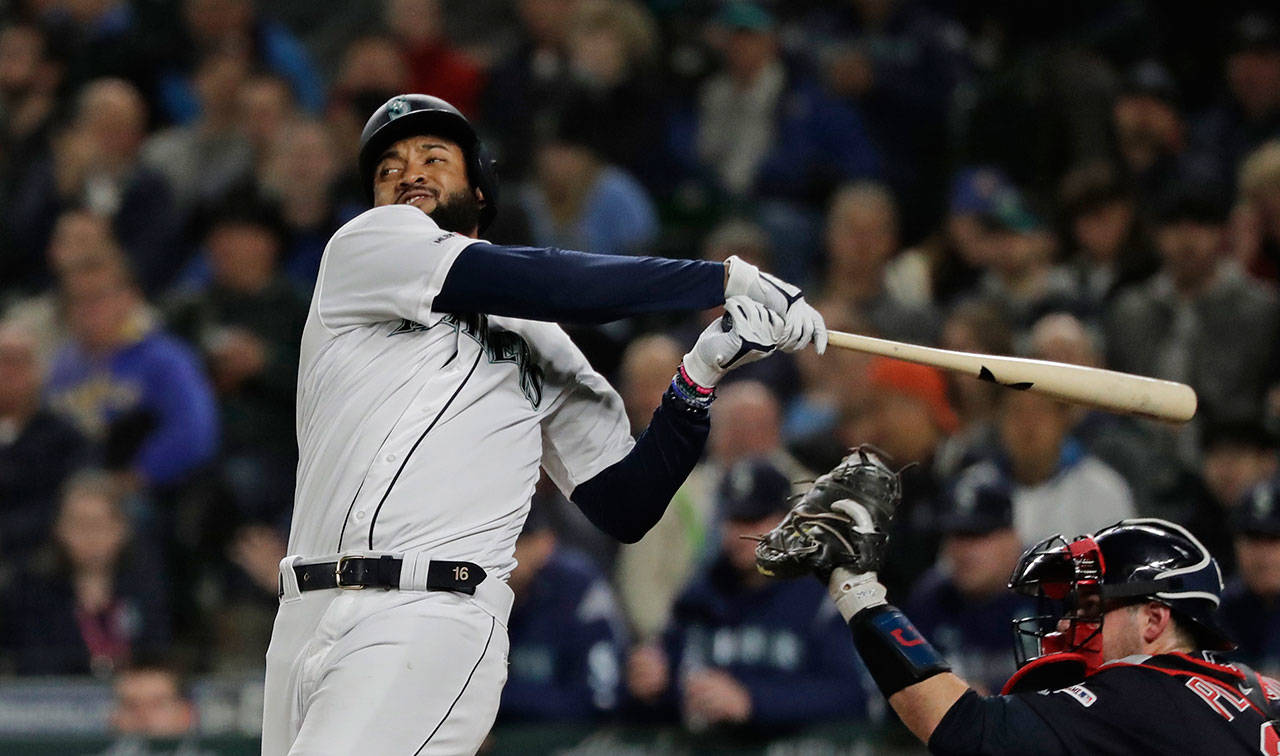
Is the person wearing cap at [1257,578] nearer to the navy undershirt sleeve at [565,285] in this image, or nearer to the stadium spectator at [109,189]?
the navy undershirt sleeve at [565,285]

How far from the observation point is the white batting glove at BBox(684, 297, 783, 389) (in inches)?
137

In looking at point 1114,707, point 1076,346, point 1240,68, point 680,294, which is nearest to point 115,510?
point 1076,346

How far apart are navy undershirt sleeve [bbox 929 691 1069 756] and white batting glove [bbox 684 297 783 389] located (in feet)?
2.57

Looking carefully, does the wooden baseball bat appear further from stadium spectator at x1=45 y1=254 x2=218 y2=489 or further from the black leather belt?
stadium spectator at x1=45 y1=254 x2=218 y2=489

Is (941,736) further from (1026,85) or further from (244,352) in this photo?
(1026,85)

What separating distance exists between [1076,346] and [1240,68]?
96.1 inches

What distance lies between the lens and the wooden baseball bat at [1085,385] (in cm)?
375

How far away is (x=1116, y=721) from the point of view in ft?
11.2

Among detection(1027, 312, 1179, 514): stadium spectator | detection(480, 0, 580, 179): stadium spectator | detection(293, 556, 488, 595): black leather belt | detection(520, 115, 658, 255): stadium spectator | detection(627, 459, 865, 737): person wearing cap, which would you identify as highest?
detection(480, 0, 580, 179): stadium spectator

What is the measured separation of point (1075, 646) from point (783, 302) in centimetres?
96

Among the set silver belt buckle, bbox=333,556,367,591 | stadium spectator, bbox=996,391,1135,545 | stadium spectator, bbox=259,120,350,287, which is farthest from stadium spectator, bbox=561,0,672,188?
silver belt buckle, bbox=333,556,367,591

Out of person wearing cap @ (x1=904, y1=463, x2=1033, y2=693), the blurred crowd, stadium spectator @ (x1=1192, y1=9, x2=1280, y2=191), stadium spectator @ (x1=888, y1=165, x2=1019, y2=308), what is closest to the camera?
person wearing cap @ (x1=904, y1=463, x2=1033, y2=693)

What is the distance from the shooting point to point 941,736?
3418mm


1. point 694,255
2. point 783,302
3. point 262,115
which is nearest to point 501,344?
point 783,302
